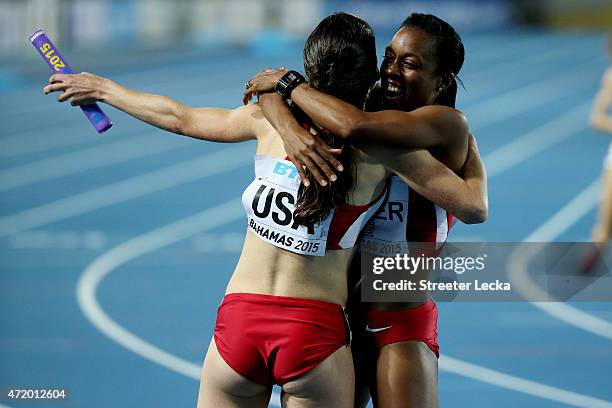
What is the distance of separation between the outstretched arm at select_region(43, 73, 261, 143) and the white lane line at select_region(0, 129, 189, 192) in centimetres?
749

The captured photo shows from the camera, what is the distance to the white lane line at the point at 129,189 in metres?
9.66

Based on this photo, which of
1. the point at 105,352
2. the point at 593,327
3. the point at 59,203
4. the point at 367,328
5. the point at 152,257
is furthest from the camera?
the point at 59,203

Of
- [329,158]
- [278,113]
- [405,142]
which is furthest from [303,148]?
[405,142]

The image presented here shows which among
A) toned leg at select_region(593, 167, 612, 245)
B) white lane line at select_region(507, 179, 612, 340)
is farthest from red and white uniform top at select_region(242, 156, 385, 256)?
toned leg at select_region(593, 167, 612, 245)

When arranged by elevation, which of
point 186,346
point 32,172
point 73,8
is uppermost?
point 73,8

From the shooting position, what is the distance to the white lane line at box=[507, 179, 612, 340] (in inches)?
273

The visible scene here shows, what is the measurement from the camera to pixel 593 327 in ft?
22.4

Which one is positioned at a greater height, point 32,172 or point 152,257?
point 32,172

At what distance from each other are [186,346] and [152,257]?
7.04ft

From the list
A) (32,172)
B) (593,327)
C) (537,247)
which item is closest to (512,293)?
(593,327)

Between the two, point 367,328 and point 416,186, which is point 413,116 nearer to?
point 416,186

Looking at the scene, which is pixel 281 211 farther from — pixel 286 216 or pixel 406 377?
pixel 406 377

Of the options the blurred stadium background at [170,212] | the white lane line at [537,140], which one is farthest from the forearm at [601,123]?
the white lane line at [537,140]

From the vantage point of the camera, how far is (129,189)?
11.1 meters
